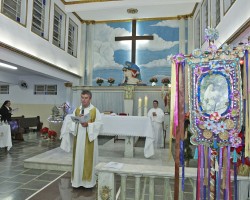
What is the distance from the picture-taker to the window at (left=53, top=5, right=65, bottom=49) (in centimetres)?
1048

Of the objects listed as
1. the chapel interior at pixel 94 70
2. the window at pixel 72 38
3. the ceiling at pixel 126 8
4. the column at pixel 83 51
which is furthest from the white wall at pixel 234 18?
the column at pixel 83 51

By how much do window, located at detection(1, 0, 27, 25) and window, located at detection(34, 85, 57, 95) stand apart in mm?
5030

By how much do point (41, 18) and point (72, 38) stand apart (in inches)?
116

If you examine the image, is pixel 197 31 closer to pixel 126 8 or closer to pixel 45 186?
pixel 126 8

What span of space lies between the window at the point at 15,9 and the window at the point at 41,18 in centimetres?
62

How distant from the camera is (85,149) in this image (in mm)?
3850

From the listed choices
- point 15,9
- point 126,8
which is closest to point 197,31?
point 126,8

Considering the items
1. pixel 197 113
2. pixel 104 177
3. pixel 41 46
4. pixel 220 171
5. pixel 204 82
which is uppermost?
pixel 41 46

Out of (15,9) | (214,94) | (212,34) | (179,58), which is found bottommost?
(214,94)

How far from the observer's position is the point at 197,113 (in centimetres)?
208

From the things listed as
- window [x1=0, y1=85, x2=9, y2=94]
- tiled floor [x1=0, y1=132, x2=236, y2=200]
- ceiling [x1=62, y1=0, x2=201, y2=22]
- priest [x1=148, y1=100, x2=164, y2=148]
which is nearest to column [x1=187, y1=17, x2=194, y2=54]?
ceiling [x1=62, y1=0, x2=201, y2=22]

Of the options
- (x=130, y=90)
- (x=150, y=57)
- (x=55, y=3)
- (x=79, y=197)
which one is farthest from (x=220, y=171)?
(x=150, y=57)

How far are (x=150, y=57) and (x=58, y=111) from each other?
5537 millimetres

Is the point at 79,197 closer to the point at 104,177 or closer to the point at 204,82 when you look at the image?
the point at 104,177
